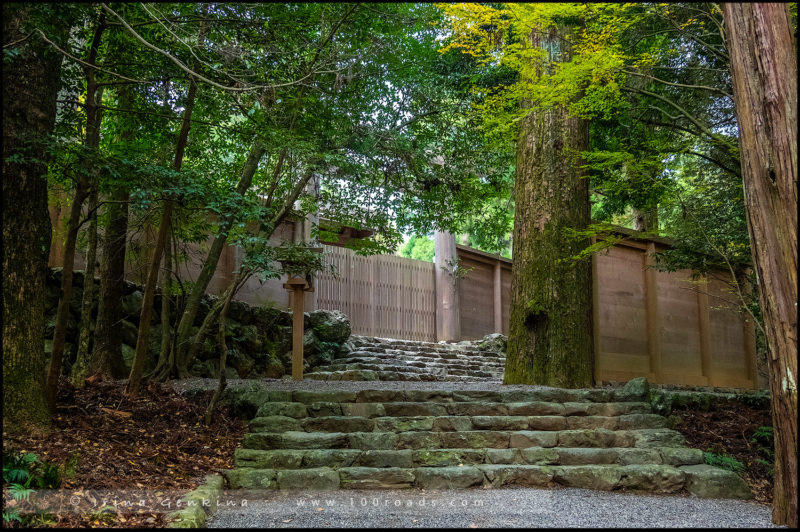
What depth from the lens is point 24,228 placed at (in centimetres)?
482

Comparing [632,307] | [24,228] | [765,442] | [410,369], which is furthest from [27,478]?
[632,307]

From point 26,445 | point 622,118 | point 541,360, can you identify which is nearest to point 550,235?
point 541,360

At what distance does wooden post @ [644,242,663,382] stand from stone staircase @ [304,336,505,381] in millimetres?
2622

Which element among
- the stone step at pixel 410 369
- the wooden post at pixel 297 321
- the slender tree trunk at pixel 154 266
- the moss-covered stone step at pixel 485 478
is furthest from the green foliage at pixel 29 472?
the stone step at pixel 410 369

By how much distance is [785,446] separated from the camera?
13.2 feet

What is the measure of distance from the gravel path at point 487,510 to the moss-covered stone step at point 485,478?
0.49 ft

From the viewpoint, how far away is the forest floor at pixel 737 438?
5738mm

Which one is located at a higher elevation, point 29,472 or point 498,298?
point 498,298

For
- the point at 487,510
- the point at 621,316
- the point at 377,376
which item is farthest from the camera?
the point at 621,316

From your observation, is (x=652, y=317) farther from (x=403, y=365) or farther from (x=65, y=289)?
(x=65, y=289)

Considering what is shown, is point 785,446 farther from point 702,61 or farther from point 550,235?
point 702,61

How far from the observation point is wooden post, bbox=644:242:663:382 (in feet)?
34.1

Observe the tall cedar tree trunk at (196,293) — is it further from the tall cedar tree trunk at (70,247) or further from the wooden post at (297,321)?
the tall cedar tree trunk at (70,247)

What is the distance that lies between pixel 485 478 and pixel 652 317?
6382mm
